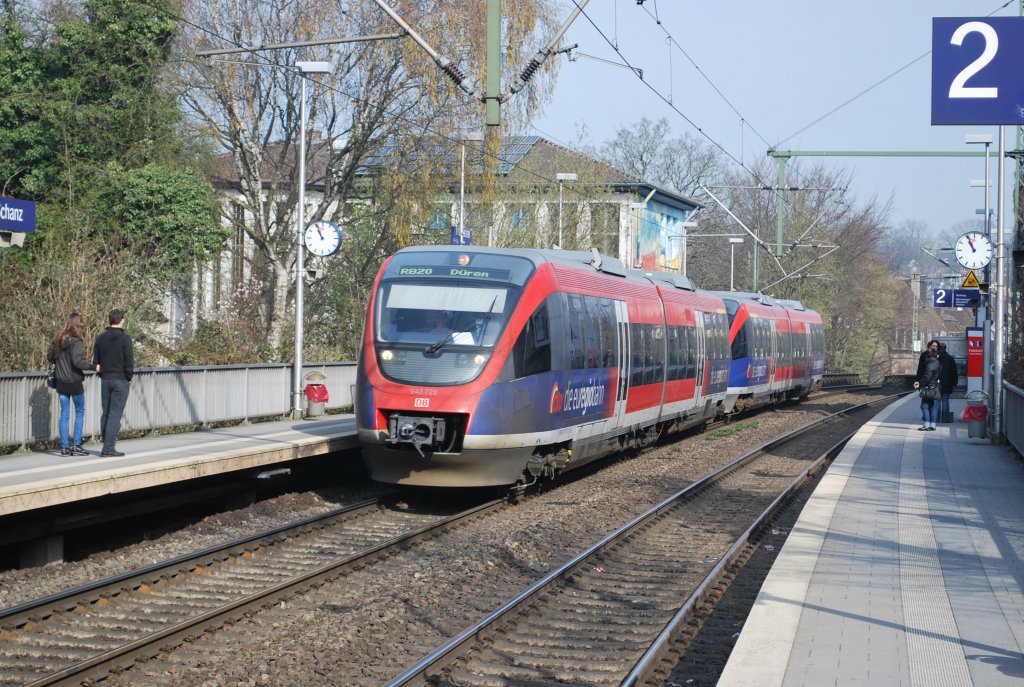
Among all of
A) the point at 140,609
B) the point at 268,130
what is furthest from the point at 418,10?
the point at 140,609

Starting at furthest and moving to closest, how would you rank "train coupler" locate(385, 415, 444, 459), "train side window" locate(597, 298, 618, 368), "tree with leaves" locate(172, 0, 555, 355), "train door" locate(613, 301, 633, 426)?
1. "tree with leaves" locate(172, 0, 555, 355)
2. "train door" locate(613, 301, 633, 426)
3. "train side window" locate(597, 298, 618, 368)
4. "train coupler" locate(385, 415, 444, 459)

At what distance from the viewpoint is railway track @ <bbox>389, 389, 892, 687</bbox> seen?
26.1 ft

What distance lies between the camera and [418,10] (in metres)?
29.1

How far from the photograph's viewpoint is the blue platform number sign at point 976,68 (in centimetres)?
1434

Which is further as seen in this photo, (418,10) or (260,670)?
(418,10)

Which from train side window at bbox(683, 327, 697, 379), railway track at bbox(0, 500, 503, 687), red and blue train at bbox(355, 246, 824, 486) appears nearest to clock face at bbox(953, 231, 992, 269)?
train side window at bbox(683, 327, 697, 379)

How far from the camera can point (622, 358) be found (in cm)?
1897

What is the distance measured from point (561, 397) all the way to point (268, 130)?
1752cm

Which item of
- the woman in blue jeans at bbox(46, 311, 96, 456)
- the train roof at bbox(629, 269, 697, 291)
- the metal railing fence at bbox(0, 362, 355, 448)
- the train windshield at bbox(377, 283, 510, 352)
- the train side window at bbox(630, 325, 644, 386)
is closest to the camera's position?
the train windshield at bbox(377, 283, 510, 352)

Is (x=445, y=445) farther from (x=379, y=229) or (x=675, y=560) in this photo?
(x=379, y=229)

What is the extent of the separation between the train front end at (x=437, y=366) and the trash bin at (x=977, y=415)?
1298 centimetres

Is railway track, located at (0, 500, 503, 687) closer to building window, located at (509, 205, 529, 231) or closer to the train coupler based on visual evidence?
the train coupler

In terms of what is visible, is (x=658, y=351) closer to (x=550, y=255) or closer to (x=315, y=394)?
(x=550, y=255)

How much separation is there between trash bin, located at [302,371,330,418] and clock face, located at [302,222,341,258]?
2309 mm
